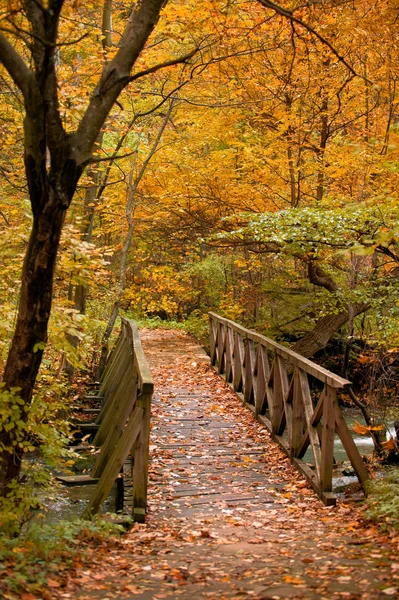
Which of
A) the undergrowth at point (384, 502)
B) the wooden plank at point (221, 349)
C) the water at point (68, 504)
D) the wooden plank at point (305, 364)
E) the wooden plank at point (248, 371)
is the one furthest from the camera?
the wooden plank at point (221, 349)

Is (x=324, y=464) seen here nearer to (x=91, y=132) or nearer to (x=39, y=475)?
(x=39, y=475)

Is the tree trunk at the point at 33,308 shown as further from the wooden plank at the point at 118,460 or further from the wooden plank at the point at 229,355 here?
the wooden plank at the point at 229,355

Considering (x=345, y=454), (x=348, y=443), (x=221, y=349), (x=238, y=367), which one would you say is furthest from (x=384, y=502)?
(x=221, y=349)

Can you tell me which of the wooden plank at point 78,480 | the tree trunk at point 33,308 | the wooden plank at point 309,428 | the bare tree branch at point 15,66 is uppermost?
the bare tree branch at point 15,66

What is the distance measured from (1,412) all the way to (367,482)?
11.1 feet

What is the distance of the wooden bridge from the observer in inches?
218

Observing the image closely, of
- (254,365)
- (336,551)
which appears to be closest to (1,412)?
(336,551)

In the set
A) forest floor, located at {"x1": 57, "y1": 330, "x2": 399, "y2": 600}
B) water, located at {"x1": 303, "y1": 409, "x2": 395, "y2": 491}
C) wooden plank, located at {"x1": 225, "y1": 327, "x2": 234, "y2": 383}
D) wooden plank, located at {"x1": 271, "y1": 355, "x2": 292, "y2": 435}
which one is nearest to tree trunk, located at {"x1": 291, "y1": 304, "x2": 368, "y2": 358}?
water, located at {"x1": 303, "y1": 409, "x2": 395, "y2": 491}

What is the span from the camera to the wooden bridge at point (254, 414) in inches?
218

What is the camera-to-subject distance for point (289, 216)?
9336 mm

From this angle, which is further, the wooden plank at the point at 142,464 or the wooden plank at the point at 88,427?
the wooden plank at the point at 88,427

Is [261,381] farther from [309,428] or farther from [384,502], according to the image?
[384,502]

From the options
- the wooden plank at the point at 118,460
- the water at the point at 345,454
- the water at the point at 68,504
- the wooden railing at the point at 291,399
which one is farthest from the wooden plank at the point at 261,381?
the wooden plank at the point at 118,460

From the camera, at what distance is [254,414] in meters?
9.15
